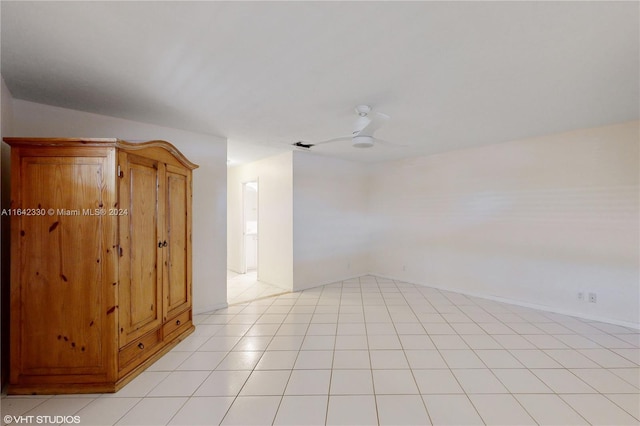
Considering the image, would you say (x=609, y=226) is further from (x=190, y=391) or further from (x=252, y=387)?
(x=190, y=391)

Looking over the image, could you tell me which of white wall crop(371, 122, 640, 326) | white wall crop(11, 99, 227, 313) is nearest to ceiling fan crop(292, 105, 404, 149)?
white wall crop(11, 99, 227, 313)

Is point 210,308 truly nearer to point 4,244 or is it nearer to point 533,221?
point 4,244

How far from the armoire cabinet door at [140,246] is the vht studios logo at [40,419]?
0.47 meters

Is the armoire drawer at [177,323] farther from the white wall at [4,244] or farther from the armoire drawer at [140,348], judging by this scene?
the white wall at [4,244]

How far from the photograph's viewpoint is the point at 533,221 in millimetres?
3732

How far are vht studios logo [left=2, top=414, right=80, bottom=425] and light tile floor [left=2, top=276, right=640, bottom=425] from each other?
4 centimetres

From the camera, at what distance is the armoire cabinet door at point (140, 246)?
6.83ft

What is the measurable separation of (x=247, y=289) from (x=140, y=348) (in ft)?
8.10

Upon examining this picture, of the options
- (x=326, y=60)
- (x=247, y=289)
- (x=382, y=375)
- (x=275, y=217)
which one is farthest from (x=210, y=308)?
(x=326, y=60)

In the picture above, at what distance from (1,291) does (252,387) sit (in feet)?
6.86

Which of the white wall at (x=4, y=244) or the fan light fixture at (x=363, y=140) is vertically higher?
the fan light fixture at (x=363, y=140)

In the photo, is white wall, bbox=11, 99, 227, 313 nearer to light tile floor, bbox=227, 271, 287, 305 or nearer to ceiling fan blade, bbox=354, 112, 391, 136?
light tile floor, bbox=227, 271, 287, 305

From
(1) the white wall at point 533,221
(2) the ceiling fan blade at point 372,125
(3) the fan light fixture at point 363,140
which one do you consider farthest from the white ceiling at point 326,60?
(1) the white wall at point 533,221

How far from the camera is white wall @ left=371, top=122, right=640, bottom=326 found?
316 cm
